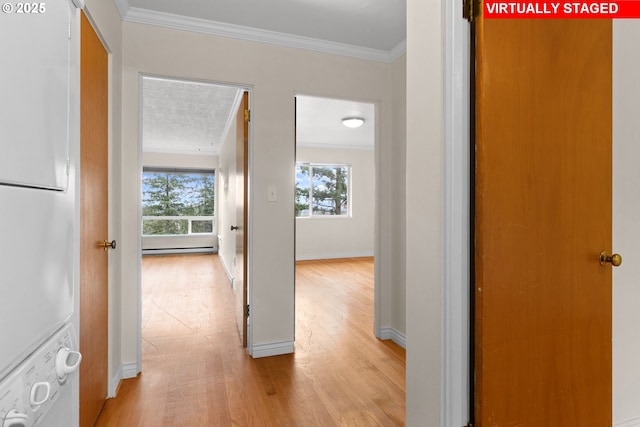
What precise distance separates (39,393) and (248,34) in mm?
2513

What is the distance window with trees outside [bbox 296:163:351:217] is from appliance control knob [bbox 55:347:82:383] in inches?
242

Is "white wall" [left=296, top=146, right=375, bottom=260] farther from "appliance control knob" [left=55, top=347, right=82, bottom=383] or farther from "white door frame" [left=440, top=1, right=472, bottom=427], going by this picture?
"appliance control knob" [left=55, top=347, right=82, bottom=383]

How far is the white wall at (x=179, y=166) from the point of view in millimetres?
7410

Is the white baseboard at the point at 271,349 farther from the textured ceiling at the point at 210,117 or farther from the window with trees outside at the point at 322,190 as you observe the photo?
the window with trees outside at the point at 322,190

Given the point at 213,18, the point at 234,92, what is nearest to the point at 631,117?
the point at 213,18

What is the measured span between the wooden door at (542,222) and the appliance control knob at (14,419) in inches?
43.7

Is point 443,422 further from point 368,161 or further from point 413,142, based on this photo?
point 368,161

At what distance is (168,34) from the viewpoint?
229 centimetres

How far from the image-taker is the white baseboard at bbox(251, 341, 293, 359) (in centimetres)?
246

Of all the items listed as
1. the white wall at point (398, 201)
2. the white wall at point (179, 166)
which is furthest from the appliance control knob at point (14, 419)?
the white wall at point (179, 166)

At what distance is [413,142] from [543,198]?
47 cm

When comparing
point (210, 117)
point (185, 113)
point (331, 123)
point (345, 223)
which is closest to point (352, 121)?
point (331, 123)

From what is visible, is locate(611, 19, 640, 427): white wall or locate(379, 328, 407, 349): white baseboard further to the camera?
locate(379, 328, 407, 349): white baseboard

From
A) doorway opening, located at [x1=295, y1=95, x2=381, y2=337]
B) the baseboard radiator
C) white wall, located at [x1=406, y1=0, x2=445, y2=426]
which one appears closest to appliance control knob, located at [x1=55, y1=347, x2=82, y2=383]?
white wall, located at [x1=406, y1=0, x2=445, y2=426]
